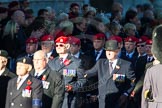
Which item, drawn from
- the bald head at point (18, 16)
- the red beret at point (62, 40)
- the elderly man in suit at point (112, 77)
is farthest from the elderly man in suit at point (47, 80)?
the bald head at point (18, 16)

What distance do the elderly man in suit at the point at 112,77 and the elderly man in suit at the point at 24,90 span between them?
170cm

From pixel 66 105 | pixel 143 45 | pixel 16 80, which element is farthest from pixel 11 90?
pixel 143 45

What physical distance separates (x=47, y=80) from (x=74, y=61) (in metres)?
1.00

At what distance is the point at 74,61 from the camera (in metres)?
14.6

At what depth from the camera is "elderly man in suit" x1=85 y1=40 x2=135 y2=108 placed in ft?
48.7

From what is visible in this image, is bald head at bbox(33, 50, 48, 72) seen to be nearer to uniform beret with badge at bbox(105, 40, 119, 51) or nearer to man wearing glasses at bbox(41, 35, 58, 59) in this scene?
uniform beret with badge at bbox(105, 40, 119, 51)

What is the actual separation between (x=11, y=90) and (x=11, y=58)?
2.65 meters

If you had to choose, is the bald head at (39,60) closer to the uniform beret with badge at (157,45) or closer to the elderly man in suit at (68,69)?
the elderly man in suit at (68,69)

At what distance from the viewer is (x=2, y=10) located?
17.4 m

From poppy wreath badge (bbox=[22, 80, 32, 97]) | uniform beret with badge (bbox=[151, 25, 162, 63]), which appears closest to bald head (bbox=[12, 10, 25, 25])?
poppy wreath badge (bbox=[22, 80, 32, 97])

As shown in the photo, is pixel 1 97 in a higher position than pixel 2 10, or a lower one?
lower

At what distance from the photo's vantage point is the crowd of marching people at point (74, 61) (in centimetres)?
1330

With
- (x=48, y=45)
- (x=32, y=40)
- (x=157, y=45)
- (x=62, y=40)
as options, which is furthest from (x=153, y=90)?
(x=32, y=40)

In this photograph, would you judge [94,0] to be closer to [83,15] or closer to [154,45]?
[83,15]
